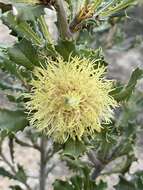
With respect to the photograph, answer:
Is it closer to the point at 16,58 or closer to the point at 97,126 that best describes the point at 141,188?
the point at 97,126

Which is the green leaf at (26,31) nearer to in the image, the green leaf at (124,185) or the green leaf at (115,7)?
the green leaf at (115,7)

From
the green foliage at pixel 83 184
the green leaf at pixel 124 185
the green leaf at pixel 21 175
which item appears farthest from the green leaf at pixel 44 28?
the green leaf at pixel 21 175

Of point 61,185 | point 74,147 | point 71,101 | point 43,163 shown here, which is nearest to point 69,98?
point 71,101

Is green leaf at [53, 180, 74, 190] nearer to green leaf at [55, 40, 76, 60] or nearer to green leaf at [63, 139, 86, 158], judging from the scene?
green leaf at [63, 139, 86, 158]

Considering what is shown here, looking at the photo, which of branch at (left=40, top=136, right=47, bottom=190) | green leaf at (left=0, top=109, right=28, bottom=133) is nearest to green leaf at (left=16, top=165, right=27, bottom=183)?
branch at (left=40, top=136, right=47, bottom=190)

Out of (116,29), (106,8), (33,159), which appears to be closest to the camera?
(106,8)

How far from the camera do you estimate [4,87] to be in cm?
134

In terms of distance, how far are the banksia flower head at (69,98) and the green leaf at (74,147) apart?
1cm

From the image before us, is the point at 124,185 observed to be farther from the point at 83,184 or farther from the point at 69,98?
the point at 69,98

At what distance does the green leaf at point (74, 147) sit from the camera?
1023mm

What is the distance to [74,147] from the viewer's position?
3.40 feet

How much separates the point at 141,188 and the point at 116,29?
1.07 metres

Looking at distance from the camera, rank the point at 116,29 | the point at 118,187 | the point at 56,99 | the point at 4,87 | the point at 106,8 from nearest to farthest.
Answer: the point at 56,99 → the point at 106,8 → the point at 4,87 → the point at 118,187 → the point at 116,29

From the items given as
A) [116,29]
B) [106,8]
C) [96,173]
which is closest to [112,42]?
[116,29]
